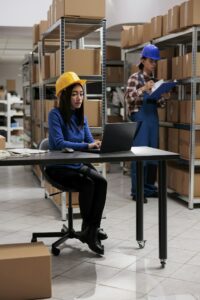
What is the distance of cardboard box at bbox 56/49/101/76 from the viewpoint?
15.5 ft

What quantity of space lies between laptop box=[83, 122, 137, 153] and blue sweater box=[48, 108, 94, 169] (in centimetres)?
31

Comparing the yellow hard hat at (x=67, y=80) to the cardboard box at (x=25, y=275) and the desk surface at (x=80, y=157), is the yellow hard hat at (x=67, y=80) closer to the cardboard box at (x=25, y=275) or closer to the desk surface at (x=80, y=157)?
the desk surface at (x=80, y=157)

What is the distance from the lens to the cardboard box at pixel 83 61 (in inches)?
186

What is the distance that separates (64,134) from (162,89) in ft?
5.88

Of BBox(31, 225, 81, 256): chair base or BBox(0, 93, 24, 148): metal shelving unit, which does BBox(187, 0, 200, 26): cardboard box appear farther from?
BBox(0, 93, 24, 148): metal shelving unit

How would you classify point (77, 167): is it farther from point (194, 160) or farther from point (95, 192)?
point (194, 160)

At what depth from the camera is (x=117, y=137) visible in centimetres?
331

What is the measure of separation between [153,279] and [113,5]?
19.9 ft

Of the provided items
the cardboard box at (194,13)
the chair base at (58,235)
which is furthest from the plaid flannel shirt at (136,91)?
the chair base at (58,235)

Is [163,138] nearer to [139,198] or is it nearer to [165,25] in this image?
[165,25]

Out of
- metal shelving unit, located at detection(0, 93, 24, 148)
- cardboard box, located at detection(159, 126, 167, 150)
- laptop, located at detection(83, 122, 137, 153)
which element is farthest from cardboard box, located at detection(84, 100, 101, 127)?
metal shelving unit, located at detection(0, 93, 24, 148)

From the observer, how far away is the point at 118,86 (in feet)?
27.1

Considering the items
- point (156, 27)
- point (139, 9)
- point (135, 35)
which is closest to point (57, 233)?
point (156, 27)

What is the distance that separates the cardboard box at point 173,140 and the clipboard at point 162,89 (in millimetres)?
495
